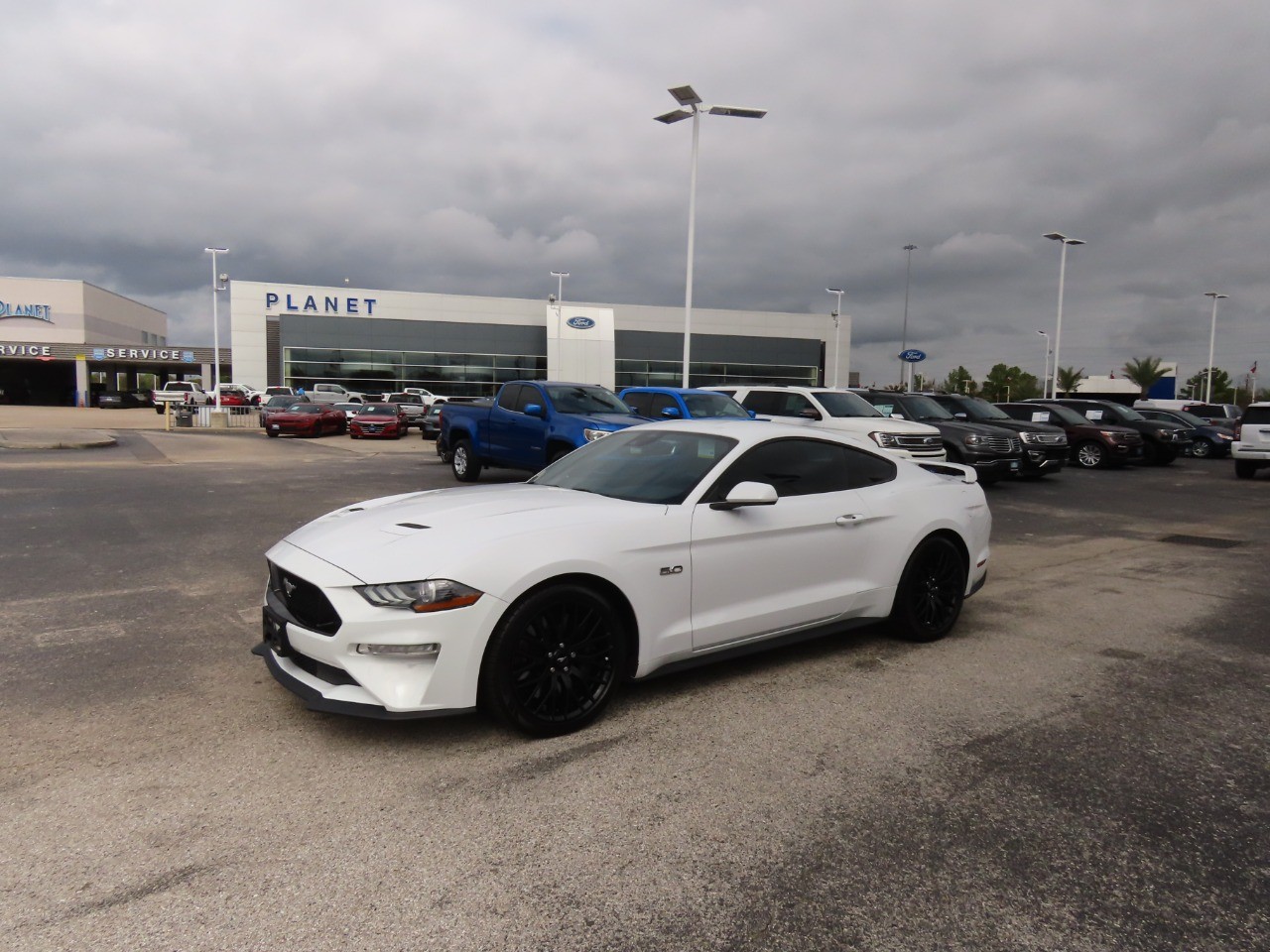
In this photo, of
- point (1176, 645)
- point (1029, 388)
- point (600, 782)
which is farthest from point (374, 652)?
point (1029, 388)

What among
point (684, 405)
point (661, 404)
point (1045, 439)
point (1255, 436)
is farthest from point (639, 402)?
point (1255, 436)

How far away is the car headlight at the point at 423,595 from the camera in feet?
11.8

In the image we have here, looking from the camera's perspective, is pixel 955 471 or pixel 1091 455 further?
pixel 1091 455

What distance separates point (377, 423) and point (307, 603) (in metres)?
26.4

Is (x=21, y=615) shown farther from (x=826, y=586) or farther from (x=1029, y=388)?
(x=1029, y=388)

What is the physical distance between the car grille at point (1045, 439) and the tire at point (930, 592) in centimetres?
1256

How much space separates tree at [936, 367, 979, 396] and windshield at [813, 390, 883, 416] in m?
77.4

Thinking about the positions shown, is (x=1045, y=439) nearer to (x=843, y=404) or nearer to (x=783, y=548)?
(x=843, y=404)

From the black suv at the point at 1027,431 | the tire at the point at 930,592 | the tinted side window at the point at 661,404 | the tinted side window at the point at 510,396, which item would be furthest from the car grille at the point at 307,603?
the black suv at the point at 1027,431

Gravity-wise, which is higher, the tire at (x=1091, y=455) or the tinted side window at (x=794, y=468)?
the tinted side window at (x=794, y=468)

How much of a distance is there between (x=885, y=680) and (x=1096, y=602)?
9.94ft

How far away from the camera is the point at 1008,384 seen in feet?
290

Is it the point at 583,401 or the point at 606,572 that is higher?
the point at 583,401

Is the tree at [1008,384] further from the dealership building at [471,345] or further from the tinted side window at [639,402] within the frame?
the tinted side window at [639,402]
